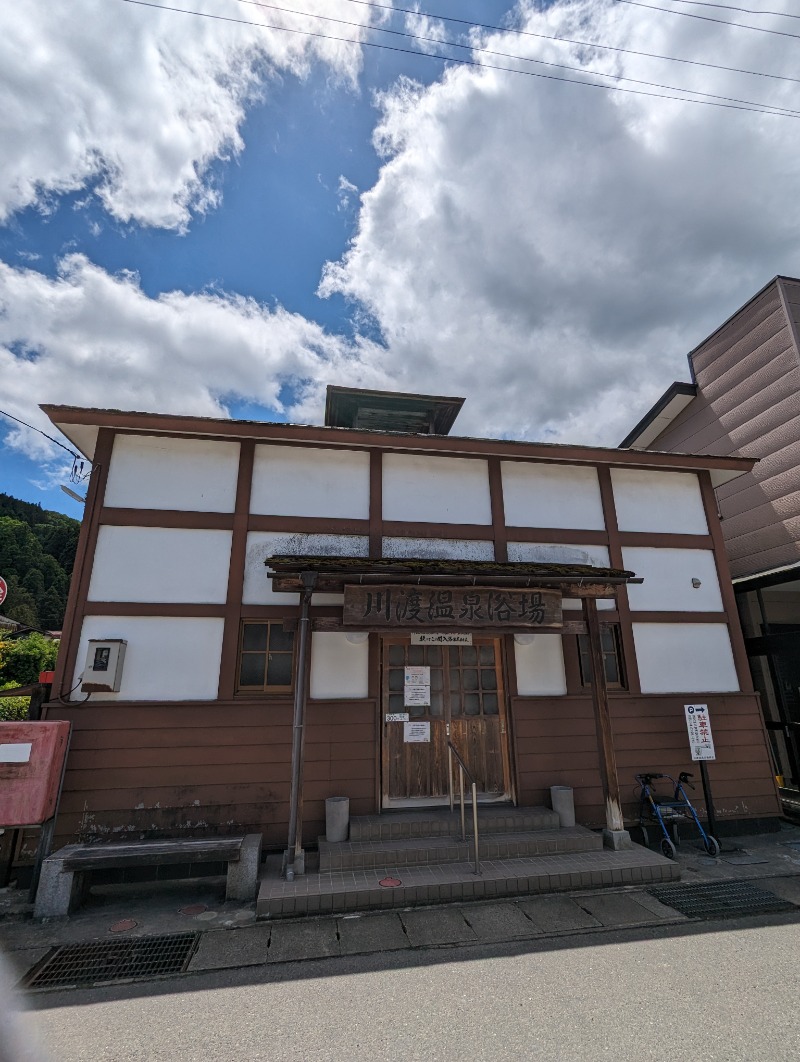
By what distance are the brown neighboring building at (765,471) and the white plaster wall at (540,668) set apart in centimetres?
444

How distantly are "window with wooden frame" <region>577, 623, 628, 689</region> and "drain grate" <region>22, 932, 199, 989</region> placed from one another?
19.5 ft

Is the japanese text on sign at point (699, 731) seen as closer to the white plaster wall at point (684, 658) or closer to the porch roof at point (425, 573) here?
the white plaster wall at point (684, 658)

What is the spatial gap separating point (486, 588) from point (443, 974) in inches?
154

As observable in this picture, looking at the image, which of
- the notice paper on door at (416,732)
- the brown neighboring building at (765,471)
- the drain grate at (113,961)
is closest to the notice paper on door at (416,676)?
the notice paper on door at (416,732)

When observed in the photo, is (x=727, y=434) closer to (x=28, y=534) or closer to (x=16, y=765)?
(x=16, y=765)

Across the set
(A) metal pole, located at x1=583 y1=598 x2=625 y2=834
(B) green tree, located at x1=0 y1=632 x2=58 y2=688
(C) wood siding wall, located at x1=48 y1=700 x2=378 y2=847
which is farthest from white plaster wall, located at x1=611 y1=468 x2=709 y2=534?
(B) green tree, located at x1=0 y1=632 x2=58 y2=688

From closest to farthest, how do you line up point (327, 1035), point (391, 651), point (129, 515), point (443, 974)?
point (327, 1035), point (443, 974), point (129, 515), point (391, 651)

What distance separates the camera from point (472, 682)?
25.1ft

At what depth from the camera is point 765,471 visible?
10617 mm

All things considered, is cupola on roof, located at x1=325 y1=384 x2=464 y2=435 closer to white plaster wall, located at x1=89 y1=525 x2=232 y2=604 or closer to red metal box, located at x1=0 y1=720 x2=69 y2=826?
white plaster wall, located at x1=89 y1=525 x2=232 y2=604

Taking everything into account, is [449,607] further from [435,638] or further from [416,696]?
[416,696]

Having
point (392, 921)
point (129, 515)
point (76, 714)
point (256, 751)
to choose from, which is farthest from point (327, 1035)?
point (129, 515)

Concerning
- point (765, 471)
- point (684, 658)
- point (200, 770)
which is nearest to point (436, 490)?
point (684, 658)

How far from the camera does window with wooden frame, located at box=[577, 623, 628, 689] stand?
773 centimetres
